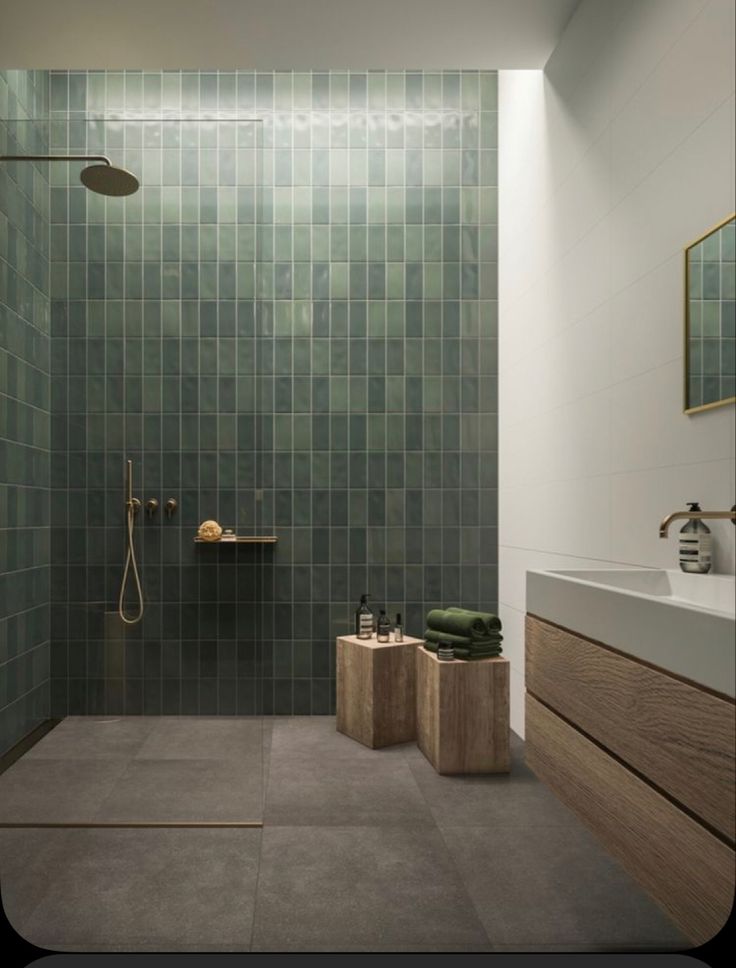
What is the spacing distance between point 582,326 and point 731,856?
197cm

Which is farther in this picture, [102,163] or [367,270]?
[367,270]

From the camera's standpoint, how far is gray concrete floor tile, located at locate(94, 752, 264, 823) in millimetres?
2631

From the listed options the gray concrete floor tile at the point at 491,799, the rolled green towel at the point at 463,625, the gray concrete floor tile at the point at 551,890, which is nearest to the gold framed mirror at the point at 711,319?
the gray concrete floor tile at the point at 551,890

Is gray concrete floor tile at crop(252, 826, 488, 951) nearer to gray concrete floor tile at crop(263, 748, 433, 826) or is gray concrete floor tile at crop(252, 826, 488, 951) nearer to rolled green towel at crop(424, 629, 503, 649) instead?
gray concrete floor tile at crop(263, 748, 433, 826)

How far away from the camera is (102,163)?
272 centimetres

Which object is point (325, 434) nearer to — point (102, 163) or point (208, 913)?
point (102, 163)

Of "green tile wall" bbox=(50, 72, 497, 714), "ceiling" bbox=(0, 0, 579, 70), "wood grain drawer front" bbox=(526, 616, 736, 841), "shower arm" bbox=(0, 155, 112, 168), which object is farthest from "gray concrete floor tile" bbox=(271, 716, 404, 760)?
"ceiling" bbox=(0, 0, 579, 70)

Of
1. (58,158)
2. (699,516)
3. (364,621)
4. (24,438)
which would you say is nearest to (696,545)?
(699,516)

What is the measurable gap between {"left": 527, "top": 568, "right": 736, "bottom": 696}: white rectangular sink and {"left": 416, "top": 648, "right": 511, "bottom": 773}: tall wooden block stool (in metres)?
0.93

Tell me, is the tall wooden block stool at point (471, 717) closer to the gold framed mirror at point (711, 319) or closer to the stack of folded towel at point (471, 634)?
the stack of folded towel at point (471, 634)

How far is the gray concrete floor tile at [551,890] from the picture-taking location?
1.98 meters

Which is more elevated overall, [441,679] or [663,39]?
[663,39]

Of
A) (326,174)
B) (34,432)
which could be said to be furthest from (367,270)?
(34,432)

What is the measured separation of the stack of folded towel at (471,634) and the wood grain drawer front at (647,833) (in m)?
1.08
